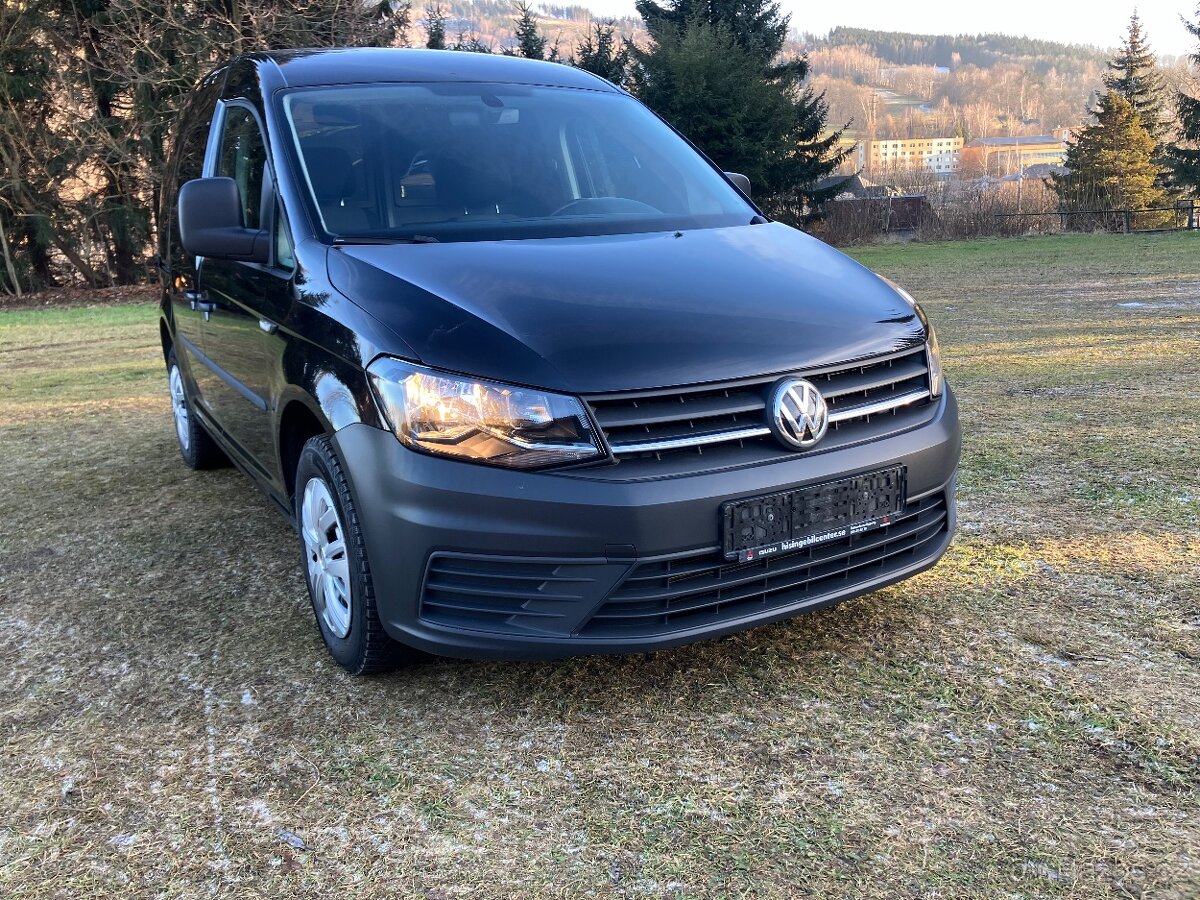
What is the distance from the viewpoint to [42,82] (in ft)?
71.4

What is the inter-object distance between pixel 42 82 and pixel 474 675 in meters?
23.6

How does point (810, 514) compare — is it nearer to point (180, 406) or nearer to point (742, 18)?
point (180, 406)

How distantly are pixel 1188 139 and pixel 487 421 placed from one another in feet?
142

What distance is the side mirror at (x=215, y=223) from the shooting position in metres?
3.37

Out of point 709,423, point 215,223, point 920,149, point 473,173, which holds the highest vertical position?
point 920,149

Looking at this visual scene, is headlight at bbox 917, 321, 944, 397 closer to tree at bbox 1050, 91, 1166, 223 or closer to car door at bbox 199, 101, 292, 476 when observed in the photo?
car door at bbox 199, 101, 292, 476

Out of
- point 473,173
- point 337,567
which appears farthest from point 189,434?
point 337,567

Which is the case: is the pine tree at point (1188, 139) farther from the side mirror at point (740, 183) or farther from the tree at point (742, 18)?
the side mirror at point (740, 183)

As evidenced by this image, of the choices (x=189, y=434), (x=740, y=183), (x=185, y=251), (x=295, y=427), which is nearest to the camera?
(x=295, y=427)

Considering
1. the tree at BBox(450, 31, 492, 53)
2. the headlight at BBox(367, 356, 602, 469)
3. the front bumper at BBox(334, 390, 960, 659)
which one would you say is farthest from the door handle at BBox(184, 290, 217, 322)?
the tree at BBox(450, 31, 492, 53)

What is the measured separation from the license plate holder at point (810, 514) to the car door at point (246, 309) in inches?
62.2

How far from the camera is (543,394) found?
247cm

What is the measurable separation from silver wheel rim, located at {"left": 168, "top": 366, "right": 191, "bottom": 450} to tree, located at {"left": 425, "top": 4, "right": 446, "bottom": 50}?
1183 inches

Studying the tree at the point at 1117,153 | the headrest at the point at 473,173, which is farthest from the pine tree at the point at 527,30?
the headrest at the point at 473,173
